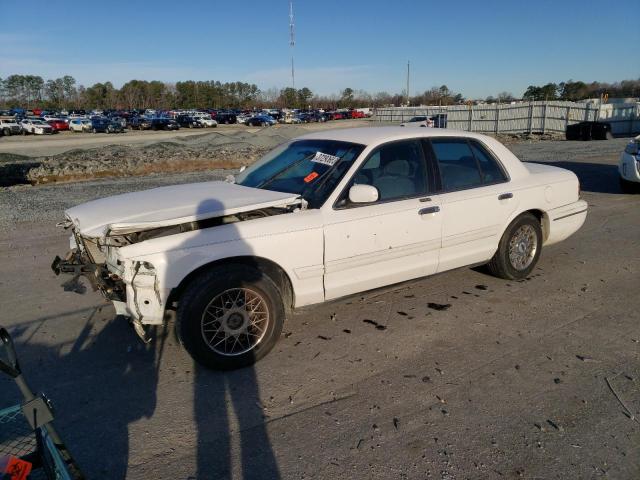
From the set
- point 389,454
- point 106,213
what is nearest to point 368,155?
point 106,213

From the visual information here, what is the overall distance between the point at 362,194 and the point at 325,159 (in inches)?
25.5

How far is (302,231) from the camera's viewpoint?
12.6ft

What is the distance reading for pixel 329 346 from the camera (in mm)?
4082

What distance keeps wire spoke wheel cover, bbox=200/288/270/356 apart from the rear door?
6.22 feet

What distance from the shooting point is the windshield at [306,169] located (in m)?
4.23

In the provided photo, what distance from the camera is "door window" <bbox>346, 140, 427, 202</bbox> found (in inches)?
173

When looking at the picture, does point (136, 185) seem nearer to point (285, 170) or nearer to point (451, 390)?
point (285, 170)

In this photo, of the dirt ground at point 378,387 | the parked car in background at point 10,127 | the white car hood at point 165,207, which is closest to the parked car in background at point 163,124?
the parked car in background at point 10,127

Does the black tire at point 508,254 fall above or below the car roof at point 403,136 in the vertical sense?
below

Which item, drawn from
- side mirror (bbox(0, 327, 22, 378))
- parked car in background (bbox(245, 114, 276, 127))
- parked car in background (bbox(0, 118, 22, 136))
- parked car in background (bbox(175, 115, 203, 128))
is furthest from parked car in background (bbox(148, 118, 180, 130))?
side mirror (bbox(0, 327, 22, 378))

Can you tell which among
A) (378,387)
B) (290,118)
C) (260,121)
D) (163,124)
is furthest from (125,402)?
(290,118)

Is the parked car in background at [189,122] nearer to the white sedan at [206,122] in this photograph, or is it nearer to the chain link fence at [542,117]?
the white sedan at [206,122]

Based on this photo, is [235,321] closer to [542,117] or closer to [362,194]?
[362,194]

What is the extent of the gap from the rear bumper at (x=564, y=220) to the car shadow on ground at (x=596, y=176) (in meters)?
6.28
